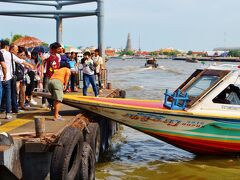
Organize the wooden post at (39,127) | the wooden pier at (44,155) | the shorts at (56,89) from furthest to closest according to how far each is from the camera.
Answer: the shorts at (56,89) < the wooden post at (39,127) < the wooden pier at (44,155)

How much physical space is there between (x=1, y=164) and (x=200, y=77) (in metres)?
6.11

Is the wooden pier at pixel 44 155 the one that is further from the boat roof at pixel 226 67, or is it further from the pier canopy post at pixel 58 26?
the pier canopy post at pixel 58 26

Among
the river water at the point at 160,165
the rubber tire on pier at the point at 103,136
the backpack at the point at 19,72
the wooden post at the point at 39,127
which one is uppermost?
the backpack at the point at 19,72

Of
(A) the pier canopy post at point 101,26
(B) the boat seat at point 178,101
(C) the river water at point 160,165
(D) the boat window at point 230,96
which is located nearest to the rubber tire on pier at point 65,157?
(C) the river water at point 160,165

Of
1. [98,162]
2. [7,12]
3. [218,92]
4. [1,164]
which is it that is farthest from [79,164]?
[7,12]

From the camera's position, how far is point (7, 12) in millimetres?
16578

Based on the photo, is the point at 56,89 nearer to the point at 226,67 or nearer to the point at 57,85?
the point at 57,85

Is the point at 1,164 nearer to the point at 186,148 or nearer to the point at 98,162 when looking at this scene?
the point at 98,162

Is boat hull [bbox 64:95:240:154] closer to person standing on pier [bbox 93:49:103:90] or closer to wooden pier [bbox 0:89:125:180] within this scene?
wooden pier [bbox 0:89:125:180]

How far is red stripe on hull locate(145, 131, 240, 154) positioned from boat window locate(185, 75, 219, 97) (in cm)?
116

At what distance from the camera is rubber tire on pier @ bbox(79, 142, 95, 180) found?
7023 millimetres

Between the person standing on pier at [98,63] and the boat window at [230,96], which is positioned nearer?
the boat window at [230,96]

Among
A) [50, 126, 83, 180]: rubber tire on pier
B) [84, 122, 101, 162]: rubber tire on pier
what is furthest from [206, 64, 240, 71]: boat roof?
[50, 126, 83, 180]: rubber tire on pier

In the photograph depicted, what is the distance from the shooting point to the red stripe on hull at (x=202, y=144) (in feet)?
31.5
